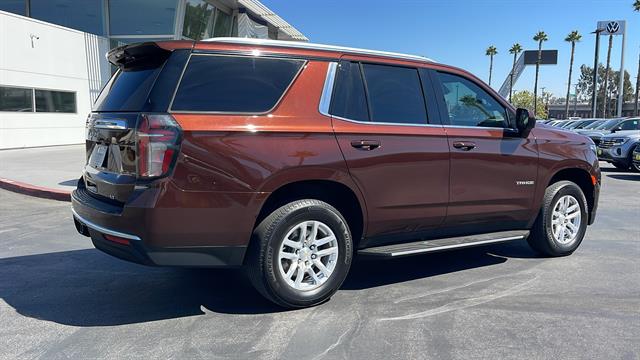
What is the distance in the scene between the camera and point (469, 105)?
5188 millimetres

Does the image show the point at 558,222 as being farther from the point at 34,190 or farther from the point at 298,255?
the point at 34,190

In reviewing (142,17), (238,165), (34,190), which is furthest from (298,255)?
(142,17)

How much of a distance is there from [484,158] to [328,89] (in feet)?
5.65

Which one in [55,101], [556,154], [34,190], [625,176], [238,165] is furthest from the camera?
[55,101]

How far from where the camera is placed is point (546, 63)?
248ft

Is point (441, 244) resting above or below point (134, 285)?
above

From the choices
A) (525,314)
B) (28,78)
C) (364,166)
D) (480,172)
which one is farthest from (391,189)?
(28,78)

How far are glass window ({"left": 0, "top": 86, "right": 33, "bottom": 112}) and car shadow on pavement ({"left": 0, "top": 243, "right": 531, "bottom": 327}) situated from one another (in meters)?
14.4

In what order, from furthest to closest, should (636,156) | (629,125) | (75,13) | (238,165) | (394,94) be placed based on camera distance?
(75,13)
(629,125)
(636,156)
(394,94)
(238,165)

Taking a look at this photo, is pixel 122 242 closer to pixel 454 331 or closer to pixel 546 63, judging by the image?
pixel 454 331

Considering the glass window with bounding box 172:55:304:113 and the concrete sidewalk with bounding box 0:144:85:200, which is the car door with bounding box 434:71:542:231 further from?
the concrete sidewalk with bounding box 0:144:85:200

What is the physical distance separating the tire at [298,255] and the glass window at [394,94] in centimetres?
98

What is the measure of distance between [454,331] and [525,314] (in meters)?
0.72

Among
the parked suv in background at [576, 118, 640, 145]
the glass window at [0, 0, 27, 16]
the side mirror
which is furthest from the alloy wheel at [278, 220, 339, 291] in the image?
the glass window at [0, 0, 27, 16]
